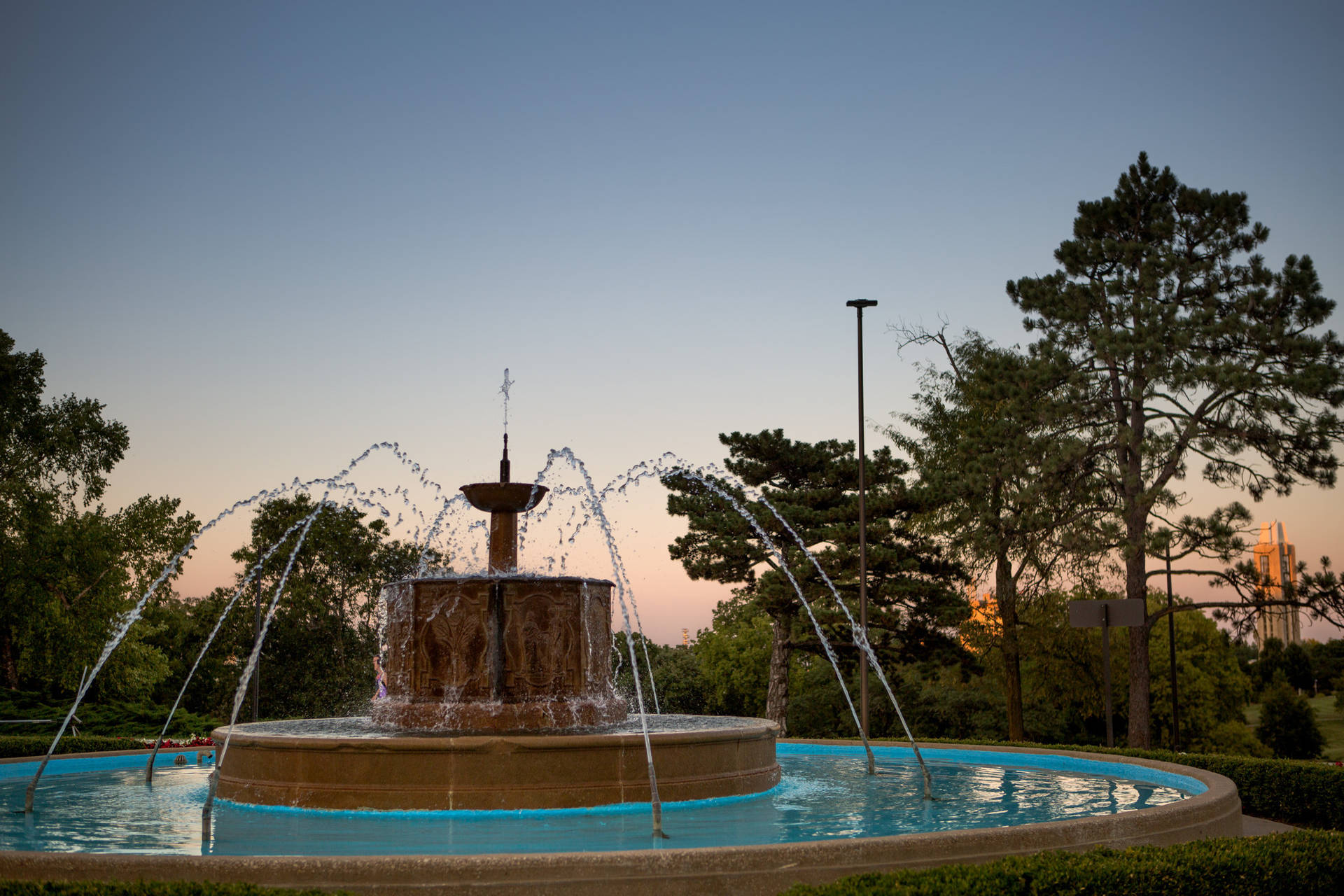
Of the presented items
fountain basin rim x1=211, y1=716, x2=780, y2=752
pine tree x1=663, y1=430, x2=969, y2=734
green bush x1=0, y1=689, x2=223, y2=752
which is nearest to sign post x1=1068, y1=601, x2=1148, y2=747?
fountain basin rim x1=211, y1=716, x2=780, y2=752

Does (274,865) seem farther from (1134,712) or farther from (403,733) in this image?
(1134,712)

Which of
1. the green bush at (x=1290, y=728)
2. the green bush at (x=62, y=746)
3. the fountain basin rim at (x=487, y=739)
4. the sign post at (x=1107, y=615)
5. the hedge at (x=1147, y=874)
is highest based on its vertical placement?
the sign post at (x=1107, y=615)

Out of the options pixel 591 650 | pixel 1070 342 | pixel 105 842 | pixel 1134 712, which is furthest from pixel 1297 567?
pixel 105 842

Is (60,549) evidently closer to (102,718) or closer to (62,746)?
(102,718)

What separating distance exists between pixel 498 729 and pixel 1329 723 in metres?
81.4

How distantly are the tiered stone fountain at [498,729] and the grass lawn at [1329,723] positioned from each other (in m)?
48.9

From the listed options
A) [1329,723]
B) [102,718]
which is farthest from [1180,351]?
[1329,723]

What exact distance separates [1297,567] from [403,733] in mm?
21766

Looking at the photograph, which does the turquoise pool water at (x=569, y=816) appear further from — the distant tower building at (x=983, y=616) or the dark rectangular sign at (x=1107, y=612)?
the distant tower building at (x=983, y=616)

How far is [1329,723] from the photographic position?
77.4 meters

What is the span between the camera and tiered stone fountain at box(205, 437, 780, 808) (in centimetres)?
1132

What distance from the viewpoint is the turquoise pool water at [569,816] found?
932 centimetres

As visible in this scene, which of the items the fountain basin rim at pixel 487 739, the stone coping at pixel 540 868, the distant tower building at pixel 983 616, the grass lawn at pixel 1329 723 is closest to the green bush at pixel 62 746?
the fountain basin rim at pixel 487 739

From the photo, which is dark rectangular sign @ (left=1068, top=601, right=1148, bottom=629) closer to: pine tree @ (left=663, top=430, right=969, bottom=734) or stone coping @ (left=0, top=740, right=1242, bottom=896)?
stone coping @ (left=0, top=740, right=1242, bottom=896)
